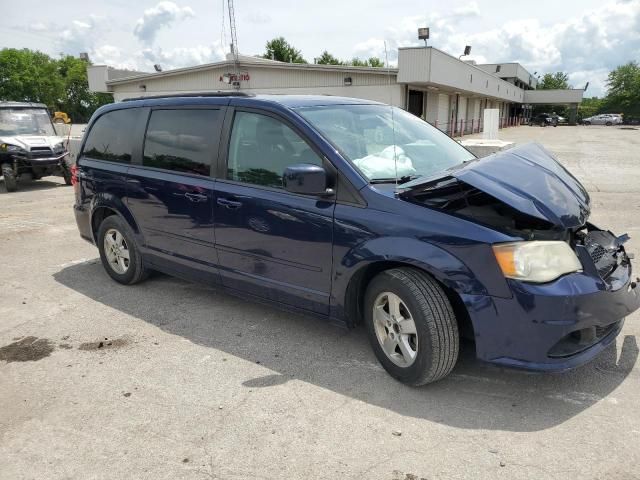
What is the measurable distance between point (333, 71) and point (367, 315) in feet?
75.7

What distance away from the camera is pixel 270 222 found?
12.2 feet

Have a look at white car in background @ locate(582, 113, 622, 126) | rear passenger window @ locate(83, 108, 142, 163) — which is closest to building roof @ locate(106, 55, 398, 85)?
rear passenger window @ locate(83, 108, 142, 163)

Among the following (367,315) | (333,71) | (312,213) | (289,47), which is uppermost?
(289,47)

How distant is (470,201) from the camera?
2.96 metres

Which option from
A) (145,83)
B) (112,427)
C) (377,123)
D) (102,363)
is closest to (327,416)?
(112,427)

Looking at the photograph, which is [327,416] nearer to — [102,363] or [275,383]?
[275,383]

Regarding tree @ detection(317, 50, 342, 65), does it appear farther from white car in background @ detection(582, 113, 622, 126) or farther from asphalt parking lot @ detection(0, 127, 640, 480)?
asphalt parking lot @ detection(0, 127, 640, 480)

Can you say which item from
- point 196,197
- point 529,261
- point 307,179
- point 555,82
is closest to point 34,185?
point 196,197

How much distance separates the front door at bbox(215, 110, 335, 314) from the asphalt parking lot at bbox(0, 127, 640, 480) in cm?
49

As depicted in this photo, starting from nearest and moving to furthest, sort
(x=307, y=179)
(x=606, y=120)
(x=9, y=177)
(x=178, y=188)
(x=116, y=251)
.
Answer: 1. (x=307, y=179)
2. (x=178, y=188)
3. (x=116, y=251)
4. (x=9, y=177)
5. (x=606, y=120)

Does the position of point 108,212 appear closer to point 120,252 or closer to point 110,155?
point 120,252

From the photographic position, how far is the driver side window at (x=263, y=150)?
3674 mm

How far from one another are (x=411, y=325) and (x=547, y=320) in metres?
0.77

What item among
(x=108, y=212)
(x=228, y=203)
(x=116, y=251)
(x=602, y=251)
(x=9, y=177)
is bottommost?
(x=9, y=177)
